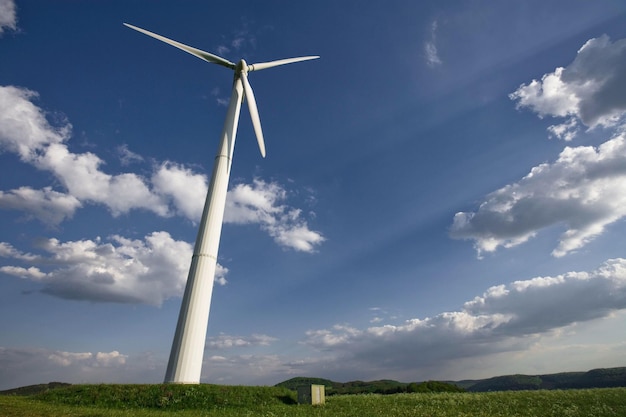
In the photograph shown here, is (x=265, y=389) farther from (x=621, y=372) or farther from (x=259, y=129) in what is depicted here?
(x=621, y=372)

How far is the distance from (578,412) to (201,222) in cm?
4054

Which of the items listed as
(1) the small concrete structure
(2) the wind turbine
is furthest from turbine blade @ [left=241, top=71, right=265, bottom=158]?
(1) the small concrete structure

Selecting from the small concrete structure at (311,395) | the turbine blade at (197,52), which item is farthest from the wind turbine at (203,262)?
the small concrete structure at (311,395)

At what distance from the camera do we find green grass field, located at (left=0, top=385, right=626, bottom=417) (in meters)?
28.1

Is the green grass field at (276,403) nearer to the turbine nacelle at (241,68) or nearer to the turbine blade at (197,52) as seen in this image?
the turbine nacelle at (241,68)

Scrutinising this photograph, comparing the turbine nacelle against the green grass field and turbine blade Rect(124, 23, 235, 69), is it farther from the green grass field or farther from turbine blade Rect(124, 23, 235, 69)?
the green grass field

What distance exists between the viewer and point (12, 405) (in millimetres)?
24422

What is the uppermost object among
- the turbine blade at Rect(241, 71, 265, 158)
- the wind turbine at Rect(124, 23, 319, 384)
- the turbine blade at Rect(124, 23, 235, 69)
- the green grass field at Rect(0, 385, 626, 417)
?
the turbine blade at Rect(124, 23, 235, 69)

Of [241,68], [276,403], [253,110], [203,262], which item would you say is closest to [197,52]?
[241,68]

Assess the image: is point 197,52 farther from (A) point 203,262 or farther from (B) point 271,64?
(A) point 203,262

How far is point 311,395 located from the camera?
112ft

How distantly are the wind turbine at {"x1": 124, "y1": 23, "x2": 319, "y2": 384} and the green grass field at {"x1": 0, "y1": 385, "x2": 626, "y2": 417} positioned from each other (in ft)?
8.88

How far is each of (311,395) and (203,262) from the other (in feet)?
59.3

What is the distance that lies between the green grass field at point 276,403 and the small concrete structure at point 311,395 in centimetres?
101
